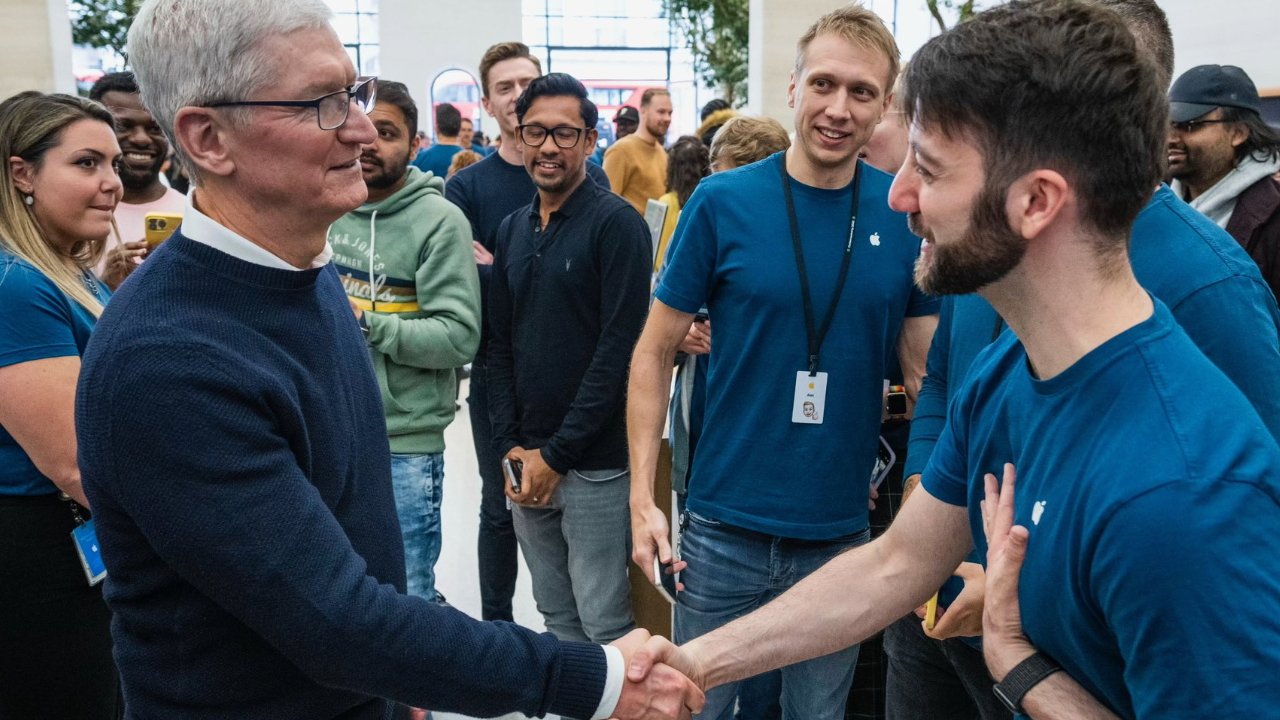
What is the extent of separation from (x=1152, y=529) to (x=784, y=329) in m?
1.21

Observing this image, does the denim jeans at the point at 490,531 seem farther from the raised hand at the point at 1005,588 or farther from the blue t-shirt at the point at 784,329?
the raised hand at the point at 1005,588

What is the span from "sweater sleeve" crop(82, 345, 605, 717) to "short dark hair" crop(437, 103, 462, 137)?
27.9 feet

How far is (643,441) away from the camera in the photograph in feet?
7.73

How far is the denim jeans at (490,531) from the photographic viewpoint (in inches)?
139

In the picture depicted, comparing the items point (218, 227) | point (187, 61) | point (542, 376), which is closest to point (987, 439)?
point (218, 227)

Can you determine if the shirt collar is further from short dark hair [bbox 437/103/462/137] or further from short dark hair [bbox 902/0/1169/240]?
short dark hair [bbox 437/103/462/137]

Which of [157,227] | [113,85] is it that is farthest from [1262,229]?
[113,85]

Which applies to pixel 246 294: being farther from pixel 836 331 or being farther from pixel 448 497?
pixel 448 497

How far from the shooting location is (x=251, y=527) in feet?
3.93

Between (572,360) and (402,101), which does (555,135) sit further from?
(572,360)

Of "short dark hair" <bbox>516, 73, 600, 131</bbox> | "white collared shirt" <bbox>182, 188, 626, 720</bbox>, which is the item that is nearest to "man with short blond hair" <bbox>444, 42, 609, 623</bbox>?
"short dark hair" <bbox>516, 73, 600, 131</bbox>

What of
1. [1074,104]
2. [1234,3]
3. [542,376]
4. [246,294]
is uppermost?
[1234,3]

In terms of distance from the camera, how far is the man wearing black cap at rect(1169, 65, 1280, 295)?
3820 millimetres

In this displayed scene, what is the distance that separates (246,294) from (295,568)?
13.7 inches
